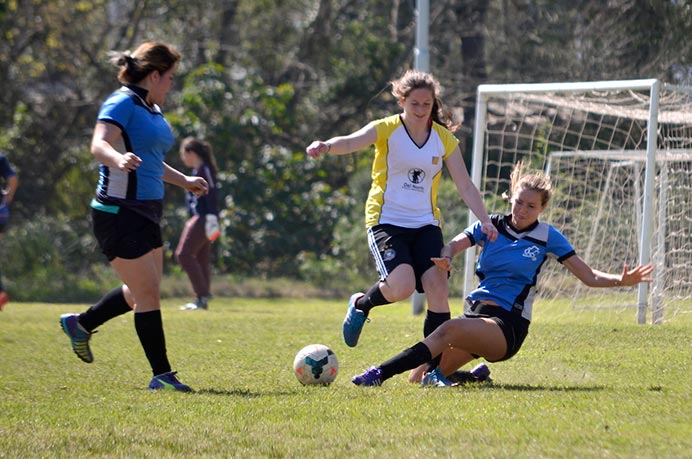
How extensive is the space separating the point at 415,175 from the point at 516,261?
89cm

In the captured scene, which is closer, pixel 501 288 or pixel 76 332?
pixel 501 288

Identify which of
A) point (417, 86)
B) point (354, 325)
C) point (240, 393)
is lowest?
point (240, 393)

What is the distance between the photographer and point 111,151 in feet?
19.7

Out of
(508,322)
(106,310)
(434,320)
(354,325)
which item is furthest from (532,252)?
(106,310)

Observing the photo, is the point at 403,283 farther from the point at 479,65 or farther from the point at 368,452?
the point at 479,65

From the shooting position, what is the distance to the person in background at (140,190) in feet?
20.8

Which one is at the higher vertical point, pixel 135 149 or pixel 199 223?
pixel 135 149

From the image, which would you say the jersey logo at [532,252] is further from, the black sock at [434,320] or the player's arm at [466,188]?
the black sock at [434,320]

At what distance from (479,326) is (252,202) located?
13.3 meters

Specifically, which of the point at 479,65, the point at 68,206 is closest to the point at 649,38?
the point at 479,65

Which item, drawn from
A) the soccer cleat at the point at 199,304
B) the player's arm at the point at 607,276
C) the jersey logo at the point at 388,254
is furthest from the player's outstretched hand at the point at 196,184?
the soccer cleat at the point at 199,304

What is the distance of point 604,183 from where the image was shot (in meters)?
14.1

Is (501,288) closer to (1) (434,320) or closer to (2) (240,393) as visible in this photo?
(1) (434,320)

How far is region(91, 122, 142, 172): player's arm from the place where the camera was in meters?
5.82
